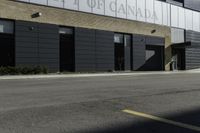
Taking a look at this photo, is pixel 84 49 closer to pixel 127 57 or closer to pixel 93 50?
pixel 93 50

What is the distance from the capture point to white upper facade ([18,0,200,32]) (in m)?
41.3

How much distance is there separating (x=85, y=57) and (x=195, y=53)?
970 inches

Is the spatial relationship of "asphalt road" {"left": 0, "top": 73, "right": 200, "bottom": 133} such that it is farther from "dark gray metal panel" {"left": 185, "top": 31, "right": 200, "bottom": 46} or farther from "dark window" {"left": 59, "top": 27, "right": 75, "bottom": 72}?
"dark gray metal panel" {"left": 185, "top": 31, "right": 200, "bottom": 46}

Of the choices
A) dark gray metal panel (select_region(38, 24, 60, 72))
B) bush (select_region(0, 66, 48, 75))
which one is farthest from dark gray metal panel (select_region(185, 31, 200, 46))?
bush (select_region(0, 66, 48, 75))

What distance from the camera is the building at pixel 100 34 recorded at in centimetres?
3597

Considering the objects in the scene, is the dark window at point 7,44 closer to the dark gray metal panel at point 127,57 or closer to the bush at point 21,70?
the bush at point 21,70

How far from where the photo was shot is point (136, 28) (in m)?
49.4

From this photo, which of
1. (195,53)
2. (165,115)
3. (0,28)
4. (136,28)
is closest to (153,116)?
(165,115)

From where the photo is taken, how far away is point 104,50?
4425cm

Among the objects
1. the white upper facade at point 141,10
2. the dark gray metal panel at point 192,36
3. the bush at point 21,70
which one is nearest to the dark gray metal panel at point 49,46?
the white upper facade at point 141,10

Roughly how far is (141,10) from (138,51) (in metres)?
5.25

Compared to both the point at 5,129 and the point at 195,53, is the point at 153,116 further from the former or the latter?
the point at 195,53

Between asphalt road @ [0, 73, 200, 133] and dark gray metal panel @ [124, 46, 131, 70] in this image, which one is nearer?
asphalt road @ [0, 73, 200, 133]

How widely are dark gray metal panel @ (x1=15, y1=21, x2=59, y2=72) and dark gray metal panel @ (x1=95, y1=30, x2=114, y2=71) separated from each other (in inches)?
235
